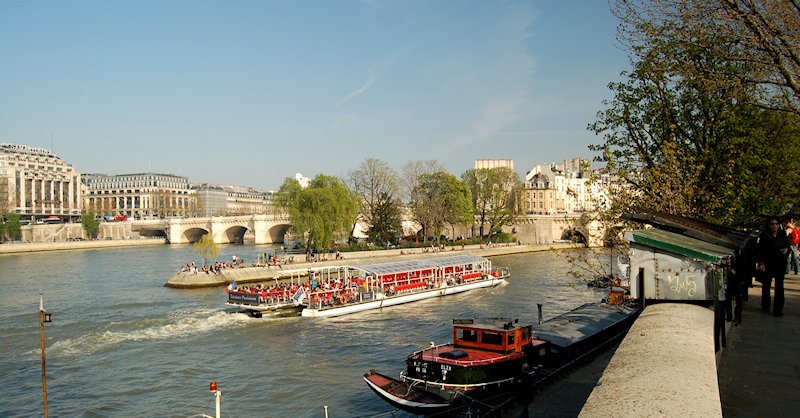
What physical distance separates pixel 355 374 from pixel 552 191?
103 m

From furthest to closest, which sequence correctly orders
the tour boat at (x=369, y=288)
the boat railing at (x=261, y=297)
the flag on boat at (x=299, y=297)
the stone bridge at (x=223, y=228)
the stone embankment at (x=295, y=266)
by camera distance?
the stone bridge at (x=223, y=228), the stone embankment at (x=295, y=266), the flag on boat at (x=299, y=297), the tour boat at (x=369, y=288), the boat railing at (x=261, y=297)

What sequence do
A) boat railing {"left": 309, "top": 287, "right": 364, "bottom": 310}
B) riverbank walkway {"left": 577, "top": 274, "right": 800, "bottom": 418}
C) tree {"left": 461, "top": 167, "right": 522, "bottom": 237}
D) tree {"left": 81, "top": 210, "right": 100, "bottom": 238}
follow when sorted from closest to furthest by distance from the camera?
riverbank walkway {"left": 577, "top": 274, "right": 800, "bottom": 418}, boat railing {"left": 309, "top": 287, "right": 364, "bottom": 310}, tree {"left": 461, "top": 167, "right": 522, "bottom": 237}, tree {"left": 81, "top": 210, "right": 100, "bottom": 238}

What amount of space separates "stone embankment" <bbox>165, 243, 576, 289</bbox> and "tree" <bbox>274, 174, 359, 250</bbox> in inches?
90.4

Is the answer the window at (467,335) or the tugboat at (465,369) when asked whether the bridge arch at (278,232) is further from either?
the tugboat at (465,369)

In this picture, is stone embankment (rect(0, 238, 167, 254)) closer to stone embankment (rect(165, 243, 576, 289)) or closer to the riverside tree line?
stone embankment (rect(165, 243, 576, 289))

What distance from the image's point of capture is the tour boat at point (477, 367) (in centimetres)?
1608

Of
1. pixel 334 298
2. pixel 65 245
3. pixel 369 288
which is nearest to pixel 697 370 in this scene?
pixel 334 298

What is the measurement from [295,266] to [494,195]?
37880 mm

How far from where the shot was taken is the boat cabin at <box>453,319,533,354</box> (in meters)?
17.2

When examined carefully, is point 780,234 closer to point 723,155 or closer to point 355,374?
point 723,155

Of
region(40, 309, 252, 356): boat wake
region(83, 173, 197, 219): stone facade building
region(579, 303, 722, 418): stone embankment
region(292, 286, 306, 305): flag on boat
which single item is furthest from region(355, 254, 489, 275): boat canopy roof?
region(83, 173, 197, 219): stone facade building

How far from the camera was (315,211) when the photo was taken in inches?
2397

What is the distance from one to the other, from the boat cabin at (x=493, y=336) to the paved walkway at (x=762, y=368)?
6.88 m

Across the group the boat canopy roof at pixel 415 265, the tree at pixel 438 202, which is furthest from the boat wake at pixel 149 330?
the tree at pixel 438 202
